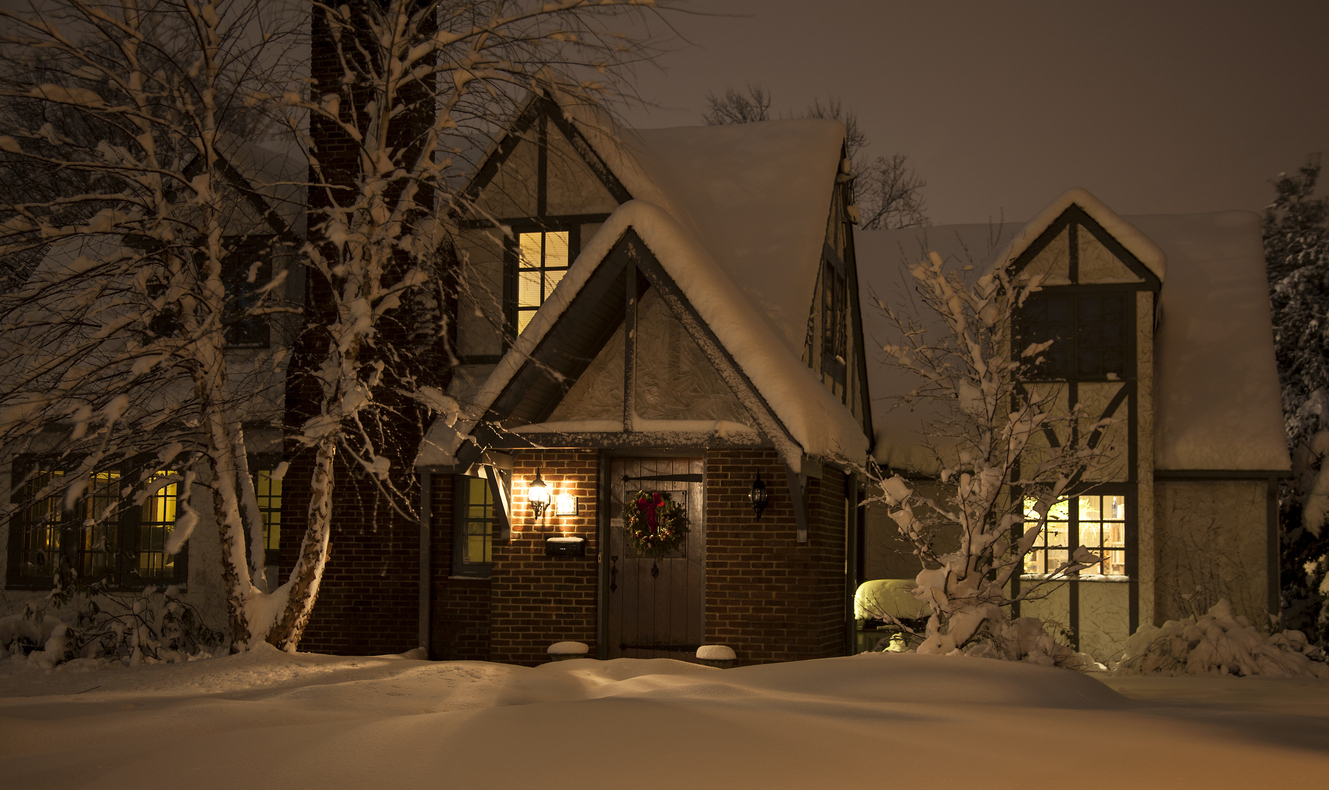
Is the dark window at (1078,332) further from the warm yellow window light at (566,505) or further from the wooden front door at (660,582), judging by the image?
the warm yellow window light at (566,505)

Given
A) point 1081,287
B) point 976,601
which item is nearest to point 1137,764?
point 976,601

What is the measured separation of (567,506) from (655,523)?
3.10 feet

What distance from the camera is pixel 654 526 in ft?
36.1

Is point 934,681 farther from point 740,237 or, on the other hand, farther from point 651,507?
point 740,237

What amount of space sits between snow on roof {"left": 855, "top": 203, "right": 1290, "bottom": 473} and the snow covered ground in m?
7.27

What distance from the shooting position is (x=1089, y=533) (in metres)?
14.6

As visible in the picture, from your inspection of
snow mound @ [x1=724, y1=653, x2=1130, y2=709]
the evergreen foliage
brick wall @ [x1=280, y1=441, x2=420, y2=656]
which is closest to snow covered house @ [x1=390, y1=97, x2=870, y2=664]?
brick wall @ [x1=280, y1=441, x2=420, y2=656]

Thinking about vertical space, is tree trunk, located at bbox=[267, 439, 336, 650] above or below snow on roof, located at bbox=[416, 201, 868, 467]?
below

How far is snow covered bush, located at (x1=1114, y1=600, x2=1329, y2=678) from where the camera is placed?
12305mm

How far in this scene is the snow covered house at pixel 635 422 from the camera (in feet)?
33.8

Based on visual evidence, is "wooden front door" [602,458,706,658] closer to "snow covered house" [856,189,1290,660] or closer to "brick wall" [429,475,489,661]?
"brick wall" [429,475,489,661]

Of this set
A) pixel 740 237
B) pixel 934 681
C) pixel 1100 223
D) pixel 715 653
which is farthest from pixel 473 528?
pixel 1100 223

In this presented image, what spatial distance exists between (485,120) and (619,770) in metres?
5.47

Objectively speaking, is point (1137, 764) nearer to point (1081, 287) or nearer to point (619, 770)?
point (619, 770)
